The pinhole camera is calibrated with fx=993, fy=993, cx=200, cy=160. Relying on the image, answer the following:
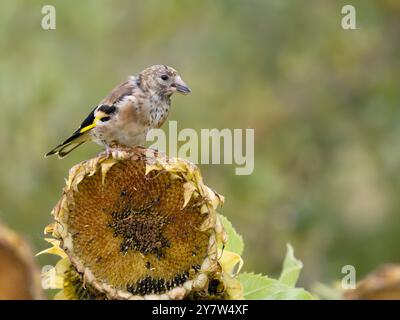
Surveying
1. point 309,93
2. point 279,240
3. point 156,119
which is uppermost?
point 309,93

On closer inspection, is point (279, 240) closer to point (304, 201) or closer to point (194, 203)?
point (304, 201)

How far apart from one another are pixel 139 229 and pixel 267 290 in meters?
0.30

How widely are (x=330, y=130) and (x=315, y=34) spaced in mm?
953

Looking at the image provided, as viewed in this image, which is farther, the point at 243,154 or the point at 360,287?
the point at 243,154

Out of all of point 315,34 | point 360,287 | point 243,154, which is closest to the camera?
point 360,287

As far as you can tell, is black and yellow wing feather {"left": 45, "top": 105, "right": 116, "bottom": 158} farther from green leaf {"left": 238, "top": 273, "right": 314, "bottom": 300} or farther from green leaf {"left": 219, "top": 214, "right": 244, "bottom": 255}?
green leaf {"left": 238, "top": 273, "right": 314, "bottom": 300}

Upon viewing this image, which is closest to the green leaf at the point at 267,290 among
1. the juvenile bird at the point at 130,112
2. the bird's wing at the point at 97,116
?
the juvenile bird at the point at 130,112

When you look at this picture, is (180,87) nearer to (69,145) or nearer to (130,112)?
(130,112)

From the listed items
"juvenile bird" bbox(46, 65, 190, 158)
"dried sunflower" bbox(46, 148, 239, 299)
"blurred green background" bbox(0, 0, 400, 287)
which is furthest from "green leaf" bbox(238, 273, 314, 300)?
"blurred green background" bbox(0, 0, 400, 287)

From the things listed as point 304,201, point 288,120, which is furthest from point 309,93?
point 304,201

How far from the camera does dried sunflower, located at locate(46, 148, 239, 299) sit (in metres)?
2.03

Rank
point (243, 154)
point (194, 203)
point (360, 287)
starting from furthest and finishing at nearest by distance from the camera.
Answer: point (243, 154), point (194, 203), point (360, 287)

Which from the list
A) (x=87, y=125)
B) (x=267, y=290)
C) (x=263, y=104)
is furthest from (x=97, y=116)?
(x=263, y=104)

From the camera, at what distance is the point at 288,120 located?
993 centimetres
